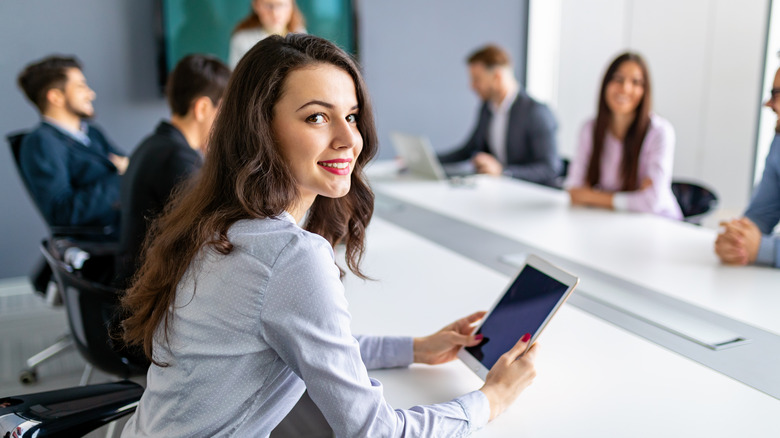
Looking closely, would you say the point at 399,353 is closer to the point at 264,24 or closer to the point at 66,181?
the point at 66,181

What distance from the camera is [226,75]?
8.11ft

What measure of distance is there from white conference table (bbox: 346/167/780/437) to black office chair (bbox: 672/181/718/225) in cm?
46

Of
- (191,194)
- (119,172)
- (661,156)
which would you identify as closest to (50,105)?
(119,172)

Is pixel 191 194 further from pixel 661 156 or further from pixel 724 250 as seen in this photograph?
pixel 661 156

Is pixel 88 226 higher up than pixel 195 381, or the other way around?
pixel 195 381

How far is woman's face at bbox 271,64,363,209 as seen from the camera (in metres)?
1.23

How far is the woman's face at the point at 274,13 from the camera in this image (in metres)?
3.95

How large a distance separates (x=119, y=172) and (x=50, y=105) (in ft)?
1.43

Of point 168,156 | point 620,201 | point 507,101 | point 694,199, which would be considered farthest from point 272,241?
point 507,101

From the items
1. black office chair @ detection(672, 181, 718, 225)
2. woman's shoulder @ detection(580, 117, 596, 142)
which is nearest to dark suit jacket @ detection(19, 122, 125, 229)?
woman's shoulder @ detection(580, 117, 596, 142)

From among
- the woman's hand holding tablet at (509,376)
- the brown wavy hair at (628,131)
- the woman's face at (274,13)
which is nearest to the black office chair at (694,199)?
the brown wavy hair at (628,131)

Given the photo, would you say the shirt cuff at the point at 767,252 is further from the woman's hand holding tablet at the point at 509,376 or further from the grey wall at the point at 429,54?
the grey wall at the point at 429,54

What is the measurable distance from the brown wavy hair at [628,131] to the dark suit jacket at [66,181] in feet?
7.30

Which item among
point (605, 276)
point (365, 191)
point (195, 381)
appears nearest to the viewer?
point (195, 381)
